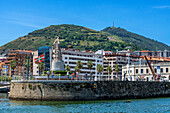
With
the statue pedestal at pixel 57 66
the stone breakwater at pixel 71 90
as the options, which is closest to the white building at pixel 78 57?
the statue pedestal at pixel 57 66

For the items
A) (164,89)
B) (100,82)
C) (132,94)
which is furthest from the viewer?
(164,89)

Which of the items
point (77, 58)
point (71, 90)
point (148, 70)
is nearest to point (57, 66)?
point (71, 90)

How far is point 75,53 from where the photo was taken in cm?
17912

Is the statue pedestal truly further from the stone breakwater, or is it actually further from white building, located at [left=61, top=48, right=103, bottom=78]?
white building, located at [left=61, top=48, right=103, bottom=78]

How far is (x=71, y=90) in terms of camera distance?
68.4 metres

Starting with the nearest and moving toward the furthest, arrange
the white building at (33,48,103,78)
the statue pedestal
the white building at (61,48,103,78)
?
the statue pedestal → the white building at (61,48,103,78) → the white building at (33,48,103,78)

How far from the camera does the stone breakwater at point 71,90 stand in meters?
67.5

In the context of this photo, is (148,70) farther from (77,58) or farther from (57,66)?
(57,66)

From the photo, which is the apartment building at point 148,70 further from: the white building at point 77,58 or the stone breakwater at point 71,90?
the stone breakwater at point 71,90

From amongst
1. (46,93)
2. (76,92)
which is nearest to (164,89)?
(76,92)

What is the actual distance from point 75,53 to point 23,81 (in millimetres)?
109668

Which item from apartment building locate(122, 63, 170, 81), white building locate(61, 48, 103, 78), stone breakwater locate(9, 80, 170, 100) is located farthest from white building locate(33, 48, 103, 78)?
stone breakwater locate(9, 80, 170, 100)

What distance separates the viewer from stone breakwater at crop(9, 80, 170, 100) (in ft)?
221

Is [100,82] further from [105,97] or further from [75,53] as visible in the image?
[75,53]
